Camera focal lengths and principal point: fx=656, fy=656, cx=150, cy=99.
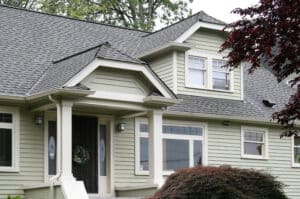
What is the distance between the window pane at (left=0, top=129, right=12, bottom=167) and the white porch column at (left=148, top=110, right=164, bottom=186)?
3518 mm

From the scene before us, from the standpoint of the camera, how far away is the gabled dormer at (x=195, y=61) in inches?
782

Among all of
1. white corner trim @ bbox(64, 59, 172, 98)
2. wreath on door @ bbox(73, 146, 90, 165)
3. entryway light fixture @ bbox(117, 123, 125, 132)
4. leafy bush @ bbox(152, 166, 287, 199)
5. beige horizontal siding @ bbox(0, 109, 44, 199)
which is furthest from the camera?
entryway light fixture @ bbox(117, 123, 125, 132)

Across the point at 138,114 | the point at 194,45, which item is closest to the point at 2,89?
the point at 138,114

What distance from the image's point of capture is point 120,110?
17453 mm

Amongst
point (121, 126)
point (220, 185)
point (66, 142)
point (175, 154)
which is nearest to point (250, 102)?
point (175, 154)

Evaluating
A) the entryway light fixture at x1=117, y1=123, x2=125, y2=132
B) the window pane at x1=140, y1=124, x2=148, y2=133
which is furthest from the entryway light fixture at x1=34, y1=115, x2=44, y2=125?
the window pane at x1=140, y1=124, x2=148, y2=133

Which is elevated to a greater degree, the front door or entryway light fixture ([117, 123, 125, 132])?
entryway light fixture ([117, 123, 125, 132])

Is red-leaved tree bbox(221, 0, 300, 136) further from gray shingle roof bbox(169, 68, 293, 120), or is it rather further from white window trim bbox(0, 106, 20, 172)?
gray shingle roof bbox(169, 68, 293, 120)

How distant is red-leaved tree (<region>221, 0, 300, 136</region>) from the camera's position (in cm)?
1121

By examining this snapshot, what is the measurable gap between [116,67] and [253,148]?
7221mm

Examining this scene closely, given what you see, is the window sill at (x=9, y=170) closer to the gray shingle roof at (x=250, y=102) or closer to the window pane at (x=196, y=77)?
the gray shingle roof at (x=250, y=102)

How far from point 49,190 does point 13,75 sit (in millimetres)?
3531

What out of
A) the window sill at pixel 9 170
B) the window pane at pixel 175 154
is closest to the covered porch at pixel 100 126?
the window sill at pixel 9 170

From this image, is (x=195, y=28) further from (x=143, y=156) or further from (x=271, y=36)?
(x=271, y=36)
